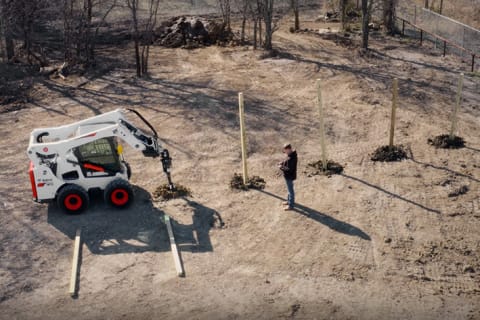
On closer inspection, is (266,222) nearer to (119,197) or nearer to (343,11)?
(119,197)

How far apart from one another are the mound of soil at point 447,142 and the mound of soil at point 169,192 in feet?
23.9

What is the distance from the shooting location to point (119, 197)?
46.1 ft

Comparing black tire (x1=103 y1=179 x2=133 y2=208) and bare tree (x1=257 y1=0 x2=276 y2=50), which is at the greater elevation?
bare tree (x1=257 y1=0 x2=276 y2=50)

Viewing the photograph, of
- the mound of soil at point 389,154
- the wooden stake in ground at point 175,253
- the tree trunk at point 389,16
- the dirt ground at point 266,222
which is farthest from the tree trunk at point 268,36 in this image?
the wooden stake in ground at point 175,253

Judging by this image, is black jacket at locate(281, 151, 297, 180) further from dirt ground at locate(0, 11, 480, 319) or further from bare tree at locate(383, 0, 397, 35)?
bare tree at locate(383, 0, 397, 35)

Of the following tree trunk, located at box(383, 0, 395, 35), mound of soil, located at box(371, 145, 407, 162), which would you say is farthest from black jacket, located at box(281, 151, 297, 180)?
tree trunk, located at box(383, 0, 395, 35)

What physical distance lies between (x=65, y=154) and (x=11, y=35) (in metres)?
15.0

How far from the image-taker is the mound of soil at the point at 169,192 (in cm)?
1472

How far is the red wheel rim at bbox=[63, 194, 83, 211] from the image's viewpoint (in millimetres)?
13773

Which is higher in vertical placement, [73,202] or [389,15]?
[389,15]

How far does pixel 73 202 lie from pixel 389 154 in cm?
845

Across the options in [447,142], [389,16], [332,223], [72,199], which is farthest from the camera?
[389,16]

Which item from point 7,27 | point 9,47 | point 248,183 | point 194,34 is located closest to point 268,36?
point 194,34

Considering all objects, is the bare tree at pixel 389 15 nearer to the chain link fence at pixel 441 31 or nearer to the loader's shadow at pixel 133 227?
the chain link fence at pixel 441 31
